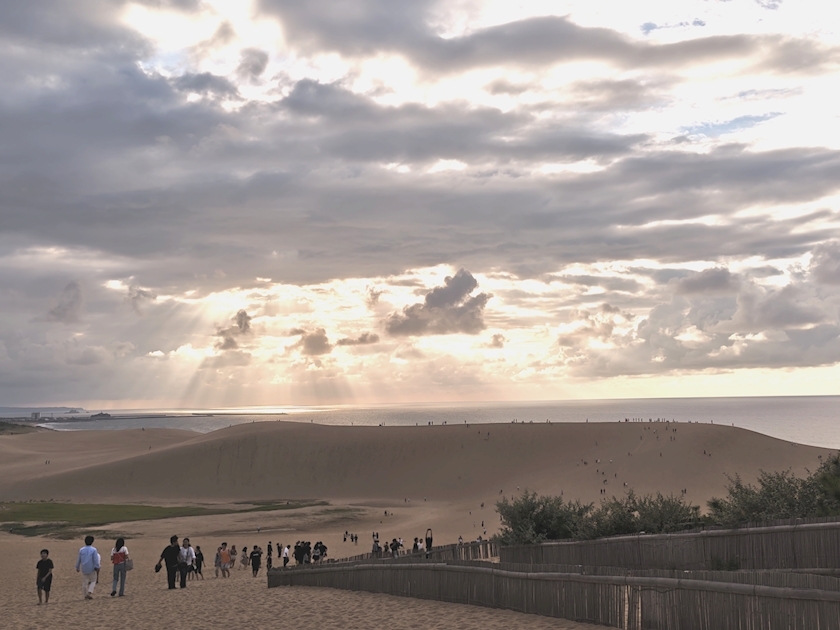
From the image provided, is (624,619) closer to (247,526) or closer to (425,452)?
(247,526)

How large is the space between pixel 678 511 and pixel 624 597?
35.7 feet

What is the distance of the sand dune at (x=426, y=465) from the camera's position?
7094 cm

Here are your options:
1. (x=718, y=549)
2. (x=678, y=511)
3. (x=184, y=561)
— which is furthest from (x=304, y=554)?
(x=718, y=549)

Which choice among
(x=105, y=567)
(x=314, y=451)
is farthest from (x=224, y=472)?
(x=105, y=567)

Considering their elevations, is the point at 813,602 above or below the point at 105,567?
above

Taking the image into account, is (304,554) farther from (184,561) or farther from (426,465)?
(426,465)

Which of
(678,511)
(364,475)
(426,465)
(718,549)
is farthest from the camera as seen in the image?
(426,465)

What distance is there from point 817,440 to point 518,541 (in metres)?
156

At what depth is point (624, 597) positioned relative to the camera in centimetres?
1388

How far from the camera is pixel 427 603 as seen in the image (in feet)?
61.2

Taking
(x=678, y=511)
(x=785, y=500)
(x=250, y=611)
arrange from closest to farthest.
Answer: (x=250, y=611), (x=785, y=500), (x=678, y=511)

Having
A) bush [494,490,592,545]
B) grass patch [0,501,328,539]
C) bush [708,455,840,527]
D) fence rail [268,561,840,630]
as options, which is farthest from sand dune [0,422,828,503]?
fence rail [268,561,840,630]

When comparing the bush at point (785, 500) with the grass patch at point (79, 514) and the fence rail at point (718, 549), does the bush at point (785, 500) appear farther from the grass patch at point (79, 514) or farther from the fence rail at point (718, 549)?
the grass patch at point (79, 514)

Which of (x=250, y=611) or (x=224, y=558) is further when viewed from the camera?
(x=224, y=558)
